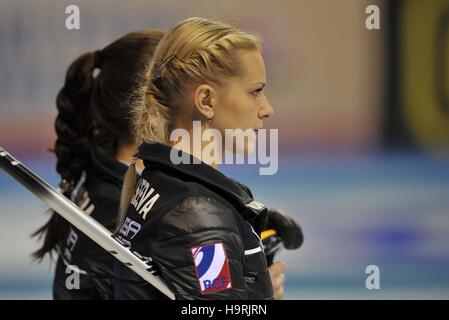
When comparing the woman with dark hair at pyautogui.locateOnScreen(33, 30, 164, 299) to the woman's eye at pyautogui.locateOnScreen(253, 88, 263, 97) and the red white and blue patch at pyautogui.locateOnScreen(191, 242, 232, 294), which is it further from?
the red white and blue patch at pyautogui.locateOnScreen(191, 242, 232, 294)

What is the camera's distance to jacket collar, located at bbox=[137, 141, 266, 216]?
1074 mm

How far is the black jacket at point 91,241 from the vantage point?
1599 millimetres

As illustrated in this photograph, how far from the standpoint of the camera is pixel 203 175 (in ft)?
3.54

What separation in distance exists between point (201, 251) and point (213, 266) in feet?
0.08

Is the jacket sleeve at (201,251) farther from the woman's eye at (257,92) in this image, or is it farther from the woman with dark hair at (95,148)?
the woman with dark hair at (95,148)

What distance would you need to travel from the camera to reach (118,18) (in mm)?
3207

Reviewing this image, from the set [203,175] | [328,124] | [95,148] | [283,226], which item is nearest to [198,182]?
[203,175]

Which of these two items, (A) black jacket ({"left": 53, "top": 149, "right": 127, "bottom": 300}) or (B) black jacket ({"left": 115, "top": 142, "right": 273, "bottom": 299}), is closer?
(B) black jacket ({"left": 115, "top": 142, "right": 273, "bottom": 299})

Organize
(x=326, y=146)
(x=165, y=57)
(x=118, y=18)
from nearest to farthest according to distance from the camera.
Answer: (x=165, y=57)
(x=118, y=18)
(x=326, y=146)

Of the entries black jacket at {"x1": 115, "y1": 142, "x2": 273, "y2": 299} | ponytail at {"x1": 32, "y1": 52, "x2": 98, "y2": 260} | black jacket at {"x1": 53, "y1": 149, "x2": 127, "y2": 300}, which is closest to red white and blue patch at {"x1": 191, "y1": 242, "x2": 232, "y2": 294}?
black jacket at {"x1": 115, "y1": 142, "x2": 273, "y2": 299}

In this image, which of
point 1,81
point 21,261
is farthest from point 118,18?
point 21,261

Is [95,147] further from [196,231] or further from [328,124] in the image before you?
[328,124]
